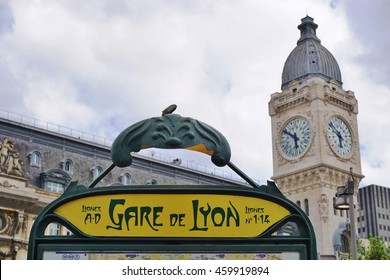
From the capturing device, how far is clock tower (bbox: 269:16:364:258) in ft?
219

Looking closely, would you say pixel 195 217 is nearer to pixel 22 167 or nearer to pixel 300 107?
pixel 22 167

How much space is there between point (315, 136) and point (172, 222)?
61017mm

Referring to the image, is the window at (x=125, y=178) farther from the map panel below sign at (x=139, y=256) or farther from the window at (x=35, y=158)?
the map panel below sign at (x=139, y=256)

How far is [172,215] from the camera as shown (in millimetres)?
8195

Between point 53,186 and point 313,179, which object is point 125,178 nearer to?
point 53,186

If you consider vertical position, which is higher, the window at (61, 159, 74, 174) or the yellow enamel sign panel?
the window at (61, 159, 74, 174)

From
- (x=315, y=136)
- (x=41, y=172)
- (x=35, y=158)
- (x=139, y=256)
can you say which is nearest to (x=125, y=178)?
(x=41, y=172)

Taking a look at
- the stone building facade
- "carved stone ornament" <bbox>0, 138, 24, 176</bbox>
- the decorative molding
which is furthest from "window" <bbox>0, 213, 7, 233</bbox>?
the decorative molding

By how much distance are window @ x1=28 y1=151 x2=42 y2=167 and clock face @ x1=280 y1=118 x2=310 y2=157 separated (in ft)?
93.3

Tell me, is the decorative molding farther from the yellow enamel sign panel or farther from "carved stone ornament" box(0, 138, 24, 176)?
the yellow enamel sign panel

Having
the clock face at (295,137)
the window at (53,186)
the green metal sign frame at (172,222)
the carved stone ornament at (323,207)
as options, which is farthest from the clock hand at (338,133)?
the green metal sign frame at (172,222)

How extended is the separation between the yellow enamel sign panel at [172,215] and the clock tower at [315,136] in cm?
5768

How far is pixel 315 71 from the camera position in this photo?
235 ft

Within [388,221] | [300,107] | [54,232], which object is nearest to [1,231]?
[54,232]
